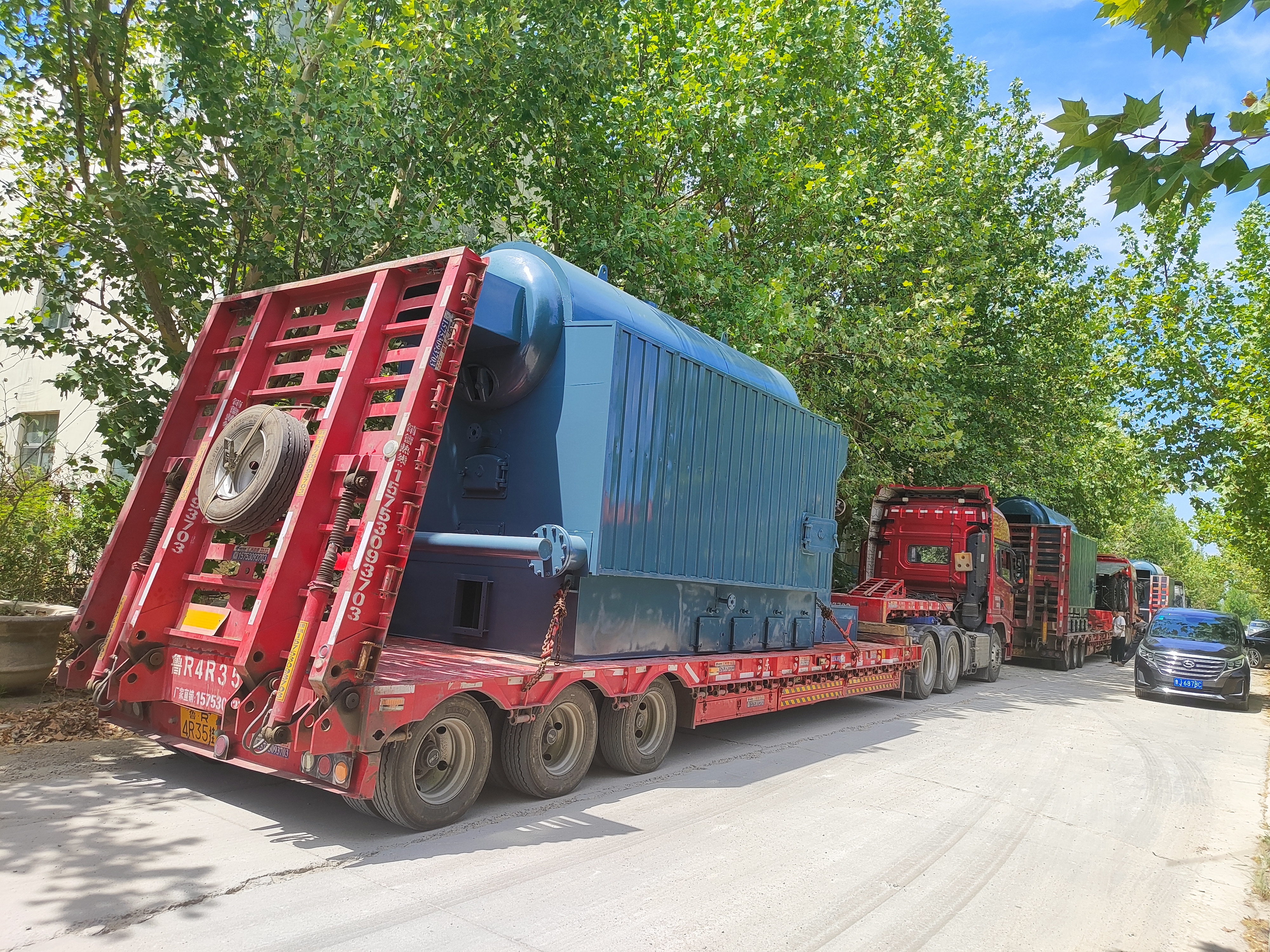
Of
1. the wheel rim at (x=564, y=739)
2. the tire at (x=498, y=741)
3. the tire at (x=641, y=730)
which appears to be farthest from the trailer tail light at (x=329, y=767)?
the tire at (x=641, y=730)

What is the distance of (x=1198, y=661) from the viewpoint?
51.2 feet

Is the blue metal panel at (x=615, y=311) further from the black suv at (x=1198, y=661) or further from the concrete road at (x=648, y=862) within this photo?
the black suv at (x=1198, y=661)

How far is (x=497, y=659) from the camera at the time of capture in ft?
21.7

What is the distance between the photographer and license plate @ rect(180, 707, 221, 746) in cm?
532

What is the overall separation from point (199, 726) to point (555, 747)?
2.53 m

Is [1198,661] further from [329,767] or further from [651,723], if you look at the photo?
[329,767]

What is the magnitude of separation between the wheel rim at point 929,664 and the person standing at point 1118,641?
15720mm

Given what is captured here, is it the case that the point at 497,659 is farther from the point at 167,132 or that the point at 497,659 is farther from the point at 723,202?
the point at 723,202

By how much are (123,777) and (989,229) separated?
17562 millimetres

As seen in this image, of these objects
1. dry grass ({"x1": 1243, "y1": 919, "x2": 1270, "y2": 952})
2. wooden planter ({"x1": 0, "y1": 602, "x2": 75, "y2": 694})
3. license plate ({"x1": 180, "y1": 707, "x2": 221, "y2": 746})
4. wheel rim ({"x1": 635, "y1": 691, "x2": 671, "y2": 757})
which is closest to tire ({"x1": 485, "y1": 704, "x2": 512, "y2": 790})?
wheel rim ({"x1": 635, "y1": 691, "x2": 671, "y2": 757})

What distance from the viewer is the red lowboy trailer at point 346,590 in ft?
16.2

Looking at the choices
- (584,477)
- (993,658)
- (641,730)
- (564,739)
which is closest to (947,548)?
(993,658)

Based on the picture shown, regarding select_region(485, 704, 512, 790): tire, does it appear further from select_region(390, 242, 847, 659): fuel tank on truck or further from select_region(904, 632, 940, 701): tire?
select_region(904, 632, 940, 701): tire

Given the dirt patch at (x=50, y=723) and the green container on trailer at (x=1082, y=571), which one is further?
the green container on trailer at (x=1082, y=571)
